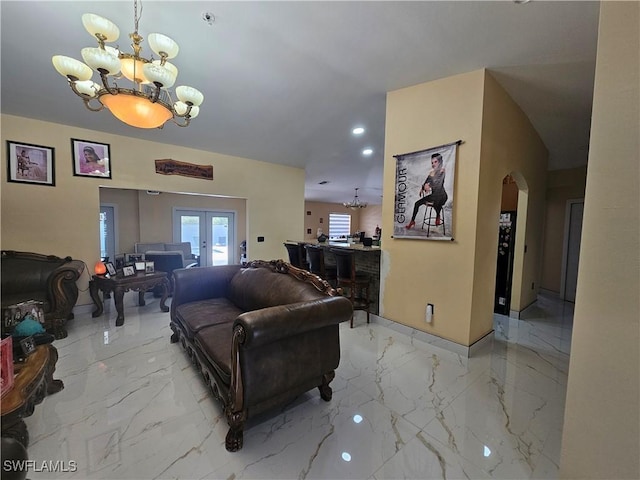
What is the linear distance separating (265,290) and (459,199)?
2.15 meters

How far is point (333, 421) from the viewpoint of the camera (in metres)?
1.70

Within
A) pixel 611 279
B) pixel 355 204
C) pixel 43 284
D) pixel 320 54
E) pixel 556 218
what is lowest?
pixel 43 284

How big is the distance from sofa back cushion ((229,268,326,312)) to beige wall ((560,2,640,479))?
141cm

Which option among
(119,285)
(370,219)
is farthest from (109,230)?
(370,219)

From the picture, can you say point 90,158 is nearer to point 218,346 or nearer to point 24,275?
point 24,275

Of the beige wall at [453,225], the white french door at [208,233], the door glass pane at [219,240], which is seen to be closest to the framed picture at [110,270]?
the white french door at [208,233]

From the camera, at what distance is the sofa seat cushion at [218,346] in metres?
1.60

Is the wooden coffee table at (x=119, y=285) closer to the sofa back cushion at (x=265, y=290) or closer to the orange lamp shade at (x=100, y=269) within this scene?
the orange lamp shade at (x=100, y=269)

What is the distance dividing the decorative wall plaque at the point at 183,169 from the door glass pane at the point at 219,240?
328cm

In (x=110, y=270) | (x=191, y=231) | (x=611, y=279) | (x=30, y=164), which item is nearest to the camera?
(x=611, y=279)

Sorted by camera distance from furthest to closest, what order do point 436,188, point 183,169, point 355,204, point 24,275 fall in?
point 355,204 → point 183,169 → point 24,275 → point 436,188

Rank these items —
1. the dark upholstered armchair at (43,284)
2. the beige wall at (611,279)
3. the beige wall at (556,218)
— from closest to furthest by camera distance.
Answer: the beige wall at (611,279), the dark upholstered armchair at (43,284), the beige wall at (556,218)

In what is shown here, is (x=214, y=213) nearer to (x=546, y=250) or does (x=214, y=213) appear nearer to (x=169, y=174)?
(x=169, y=174)

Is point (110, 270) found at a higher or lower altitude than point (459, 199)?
lower
